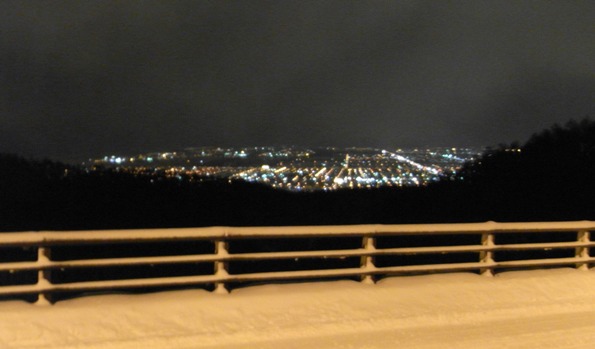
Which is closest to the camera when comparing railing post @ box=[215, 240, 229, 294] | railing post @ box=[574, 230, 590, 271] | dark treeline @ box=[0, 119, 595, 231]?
railing post @ box=[215, 240, 229, 294]

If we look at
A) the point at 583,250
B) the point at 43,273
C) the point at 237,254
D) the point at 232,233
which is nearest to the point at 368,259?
the point at 237,254

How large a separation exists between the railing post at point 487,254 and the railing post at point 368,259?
1.88 meters

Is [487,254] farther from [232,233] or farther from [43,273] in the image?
[43,273]

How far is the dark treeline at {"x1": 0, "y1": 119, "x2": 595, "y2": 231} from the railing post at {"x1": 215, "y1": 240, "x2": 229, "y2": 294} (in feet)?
64.8

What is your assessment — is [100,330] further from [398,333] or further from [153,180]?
[153,180]

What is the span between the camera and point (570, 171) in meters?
44.1

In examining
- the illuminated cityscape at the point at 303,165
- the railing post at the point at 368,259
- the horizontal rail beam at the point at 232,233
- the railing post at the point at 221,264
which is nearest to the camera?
the horizontal rail beam at the point at 232,233

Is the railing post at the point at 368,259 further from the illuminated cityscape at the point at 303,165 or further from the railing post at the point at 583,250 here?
the illuminated cityscape at the point at 303,165

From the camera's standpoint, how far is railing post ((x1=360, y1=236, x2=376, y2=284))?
32.4ft

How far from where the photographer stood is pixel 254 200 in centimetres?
3544

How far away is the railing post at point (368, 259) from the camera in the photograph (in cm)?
989

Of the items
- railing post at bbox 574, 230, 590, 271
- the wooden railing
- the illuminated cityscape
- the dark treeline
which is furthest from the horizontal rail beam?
the illuminated cityscape

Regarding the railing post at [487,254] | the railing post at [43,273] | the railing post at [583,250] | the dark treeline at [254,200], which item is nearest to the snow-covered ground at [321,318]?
the railing post at [43,273]

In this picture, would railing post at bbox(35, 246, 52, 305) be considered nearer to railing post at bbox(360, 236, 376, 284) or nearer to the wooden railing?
the wooden railing
